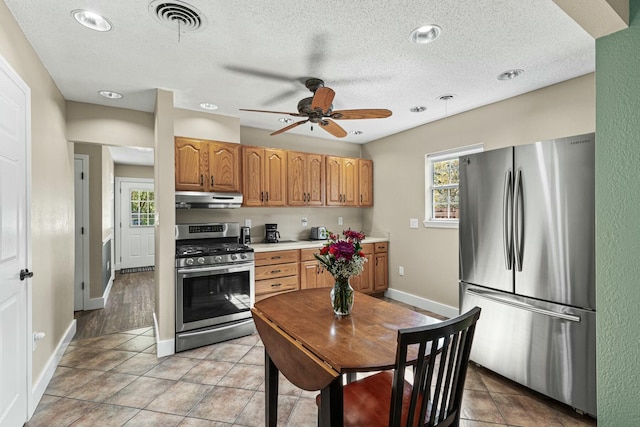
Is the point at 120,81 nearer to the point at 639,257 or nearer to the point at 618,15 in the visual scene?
the point at 618,15

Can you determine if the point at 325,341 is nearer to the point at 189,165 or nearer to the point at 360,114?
the point at 360,114

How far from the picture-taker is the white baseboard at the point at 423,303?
3.86 m

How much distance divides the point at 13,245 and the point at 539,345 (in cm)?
343

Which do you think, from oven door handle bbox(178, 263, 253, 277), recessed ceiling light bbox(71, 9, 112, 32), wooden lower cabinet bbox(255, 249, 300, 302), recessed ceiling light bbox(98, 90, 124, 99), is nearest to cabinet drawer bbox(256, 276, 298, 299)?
wooden lower cabinet bbox(255, 249, 300, 302)

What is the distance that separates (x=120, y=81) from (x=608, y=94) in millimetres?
3344

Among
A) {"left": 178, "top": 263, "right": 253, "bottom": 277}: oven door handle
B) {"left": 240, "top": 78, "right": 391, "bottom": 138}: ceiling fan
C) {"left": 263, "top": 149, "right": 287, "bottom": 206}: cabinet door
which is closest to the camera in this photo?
{"left": 240, "top": 78, "right": 391, "bottom": 138}: ceiling fan

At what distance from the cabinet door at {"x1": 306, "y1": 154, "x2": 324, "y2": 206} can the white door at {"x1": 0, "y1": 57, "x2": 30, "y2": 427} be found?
296cm

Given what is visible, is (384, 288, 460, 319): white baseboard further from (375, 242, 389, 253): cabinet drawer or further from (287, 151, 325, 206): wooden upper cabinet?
(287, 151, 325, 206): wooden upper cabinet

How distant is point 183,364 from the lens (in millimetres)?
2820

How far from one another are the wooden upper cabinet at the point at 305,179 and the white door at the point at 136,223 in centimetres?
462

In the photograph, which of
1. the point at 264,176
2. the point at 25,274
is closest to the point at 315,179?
the point at 264,176

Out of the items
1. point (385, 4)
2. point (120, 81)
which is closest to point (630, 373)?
point (385, 4)

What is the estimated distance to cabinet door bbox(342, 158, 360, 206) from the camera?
15.8 ft

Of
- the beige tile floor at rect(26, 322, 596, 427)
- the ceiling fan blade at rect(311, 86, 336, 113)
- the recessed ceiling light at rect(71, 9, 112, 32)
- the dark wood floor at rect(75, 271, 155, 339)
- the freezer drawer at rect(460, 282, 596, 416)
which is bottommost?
the beige tile floor at rect(26, 322, 596, 427)
